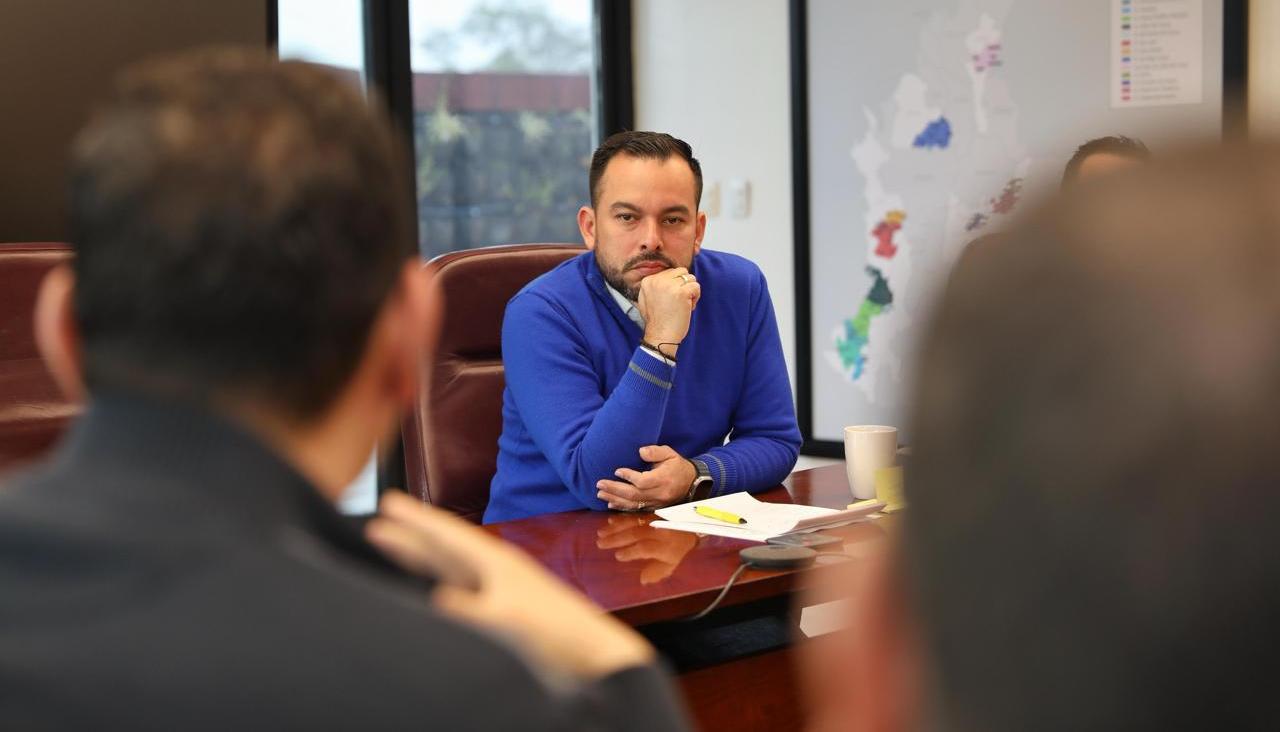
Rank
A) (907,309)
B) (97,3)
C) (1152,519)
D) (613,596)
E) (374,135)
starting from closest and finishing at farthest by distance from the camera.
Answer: (1152,519) < (374,135) < (613,596) < (97,3) < (907,309)

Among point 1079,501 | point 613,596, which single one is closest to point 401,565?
point 1079,501

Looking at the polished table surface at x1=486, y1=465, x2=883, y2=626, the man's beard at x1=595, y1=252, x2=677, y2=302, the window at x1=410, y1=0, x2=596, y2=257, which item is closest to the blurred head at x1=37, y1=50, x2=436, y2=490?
the polished table surface at x1=486, y1=465, x2=883, y2=626

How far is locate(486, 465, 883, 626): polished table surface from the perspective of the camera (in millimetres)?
1604

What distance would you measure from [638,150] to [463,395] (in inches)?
22.5

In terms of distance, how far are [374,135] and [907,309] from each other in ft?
10.8

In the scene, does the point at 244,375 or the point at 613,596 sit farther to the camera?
the point at 613,596

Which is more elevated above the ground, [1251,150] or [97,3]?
[97,3]

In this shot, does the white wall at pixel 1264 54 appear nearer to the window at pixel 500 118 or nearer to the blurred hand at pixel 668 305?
the blurred hand at pixel 668 305

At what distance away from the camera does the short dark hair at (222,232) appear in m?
0.66

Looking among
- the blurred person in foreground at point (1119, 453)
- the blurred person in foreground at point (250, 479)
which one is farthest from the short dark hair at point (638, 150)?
the blurred person in foreground at point (1119, 453)

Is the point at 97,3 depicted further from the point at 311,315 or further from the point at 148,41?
the point at 311,315

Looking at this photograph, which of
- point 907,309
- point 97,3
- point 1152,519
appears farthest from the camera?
point 907,309

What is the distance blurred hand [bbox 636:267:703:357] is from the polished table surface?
34 centimetres

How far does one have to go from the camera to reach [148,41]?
130 inches
